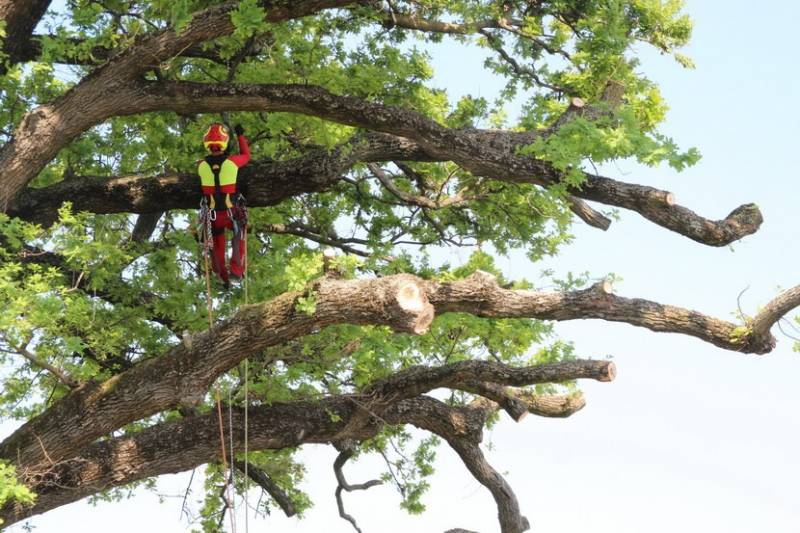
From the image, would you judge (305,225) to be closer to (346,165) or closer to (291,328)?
(346,165)

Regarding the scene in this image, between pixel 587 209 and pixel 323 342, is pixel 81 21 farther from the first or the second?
pixel 587 209

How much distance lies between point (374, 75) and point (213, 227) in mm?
2534

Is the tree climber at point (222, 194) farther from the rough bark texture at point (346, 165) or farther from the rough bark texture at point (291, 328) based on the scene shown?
the rough bark texture at point (291, 328)

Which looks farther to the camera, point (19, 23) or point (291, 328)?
point (19, 23)

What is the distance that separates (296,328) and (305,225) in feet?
15.6

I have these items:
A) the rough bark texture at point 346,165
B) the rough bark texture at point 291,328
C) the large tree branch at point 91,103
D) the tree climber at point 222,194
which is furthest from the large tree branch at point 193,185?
the rough bark texture at point 291,328

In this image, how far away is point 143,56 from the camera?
42.3ft

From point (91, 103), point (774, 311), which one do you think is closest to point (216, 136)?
point (91, 103)

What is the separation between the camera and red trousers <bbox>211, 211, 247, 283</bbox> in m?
13.9

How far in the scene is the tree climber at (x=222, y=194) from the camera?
534 inches

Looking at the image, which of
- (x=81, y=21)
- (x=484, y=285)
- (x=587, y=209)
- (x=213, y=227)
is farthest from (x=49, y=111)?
(x=587, y=209)

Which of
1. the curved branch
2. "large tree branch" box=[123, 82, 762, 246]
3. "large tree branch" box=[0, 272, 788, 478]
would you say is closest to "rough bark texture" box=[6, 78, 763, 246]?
"large tree branch" box=[123, 82, 762, 246]

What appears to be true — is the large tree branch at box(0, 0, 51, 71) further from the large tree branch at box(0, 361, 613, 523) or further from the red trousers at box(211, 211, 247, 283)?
the large tree branch at box(0, 361, 613, 523)

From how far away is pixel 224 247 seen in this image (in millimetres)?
14172
